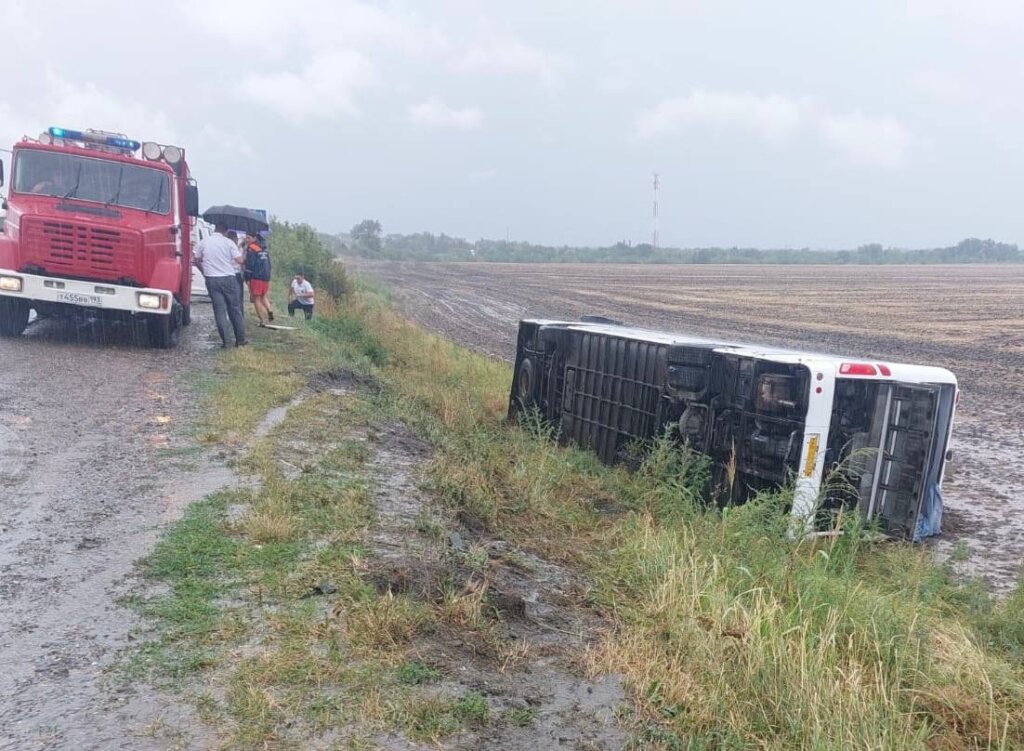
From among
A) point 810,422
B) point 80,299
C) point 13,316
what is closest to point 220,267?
point 80,299

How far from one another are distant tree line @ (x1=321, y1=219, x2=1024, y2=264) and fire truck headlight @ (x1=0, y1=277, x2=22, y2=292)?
89258 mm

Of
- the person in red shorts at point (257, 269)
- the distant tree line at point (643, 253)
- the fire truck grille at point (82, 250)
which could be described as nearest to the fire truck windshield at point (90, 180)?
the fire truck grille at point (82, 250)

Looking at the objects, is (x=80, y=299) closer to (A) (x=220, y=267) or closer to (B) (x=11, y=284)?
(B) (x=11, y=284)

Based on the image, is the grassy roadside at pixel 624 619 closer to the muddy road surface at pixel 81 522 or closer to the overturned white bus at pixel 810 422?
the muddy road surface at pixel 81 522

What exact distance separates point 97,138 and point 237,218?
4519mm

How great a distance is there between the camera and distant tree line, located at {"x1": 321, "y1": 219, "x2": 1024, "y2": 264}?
347ft

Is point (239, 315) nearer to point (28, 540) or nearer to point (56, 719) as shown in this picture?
point (28, 540)

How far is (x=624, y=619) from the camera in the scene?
16.5 feet

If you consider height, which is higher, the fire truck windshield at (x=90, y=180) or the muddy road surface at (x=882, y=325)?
the fire truck windshield at (x=90, y=180)

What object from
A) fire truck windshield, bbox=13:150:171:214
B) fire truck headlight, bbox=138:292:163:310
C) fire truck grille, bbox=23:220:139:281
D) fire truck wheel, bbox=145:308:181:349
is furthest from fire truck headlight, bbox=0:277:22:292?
fire truck wheel, bbox=145:308:181:349

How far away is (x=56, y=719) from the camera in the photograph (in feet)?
11.4

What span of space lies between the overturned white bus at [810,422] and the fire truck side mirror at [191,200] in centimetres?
771

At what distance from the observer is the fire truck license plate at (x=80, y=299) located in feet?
38.6

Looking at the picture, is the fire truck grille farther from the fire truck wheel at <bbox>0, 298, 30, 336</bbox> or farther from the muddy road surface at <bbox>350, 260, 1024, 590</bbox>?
the muddy road surface at <bbox>350, 260, 1024, 590</bbox>
